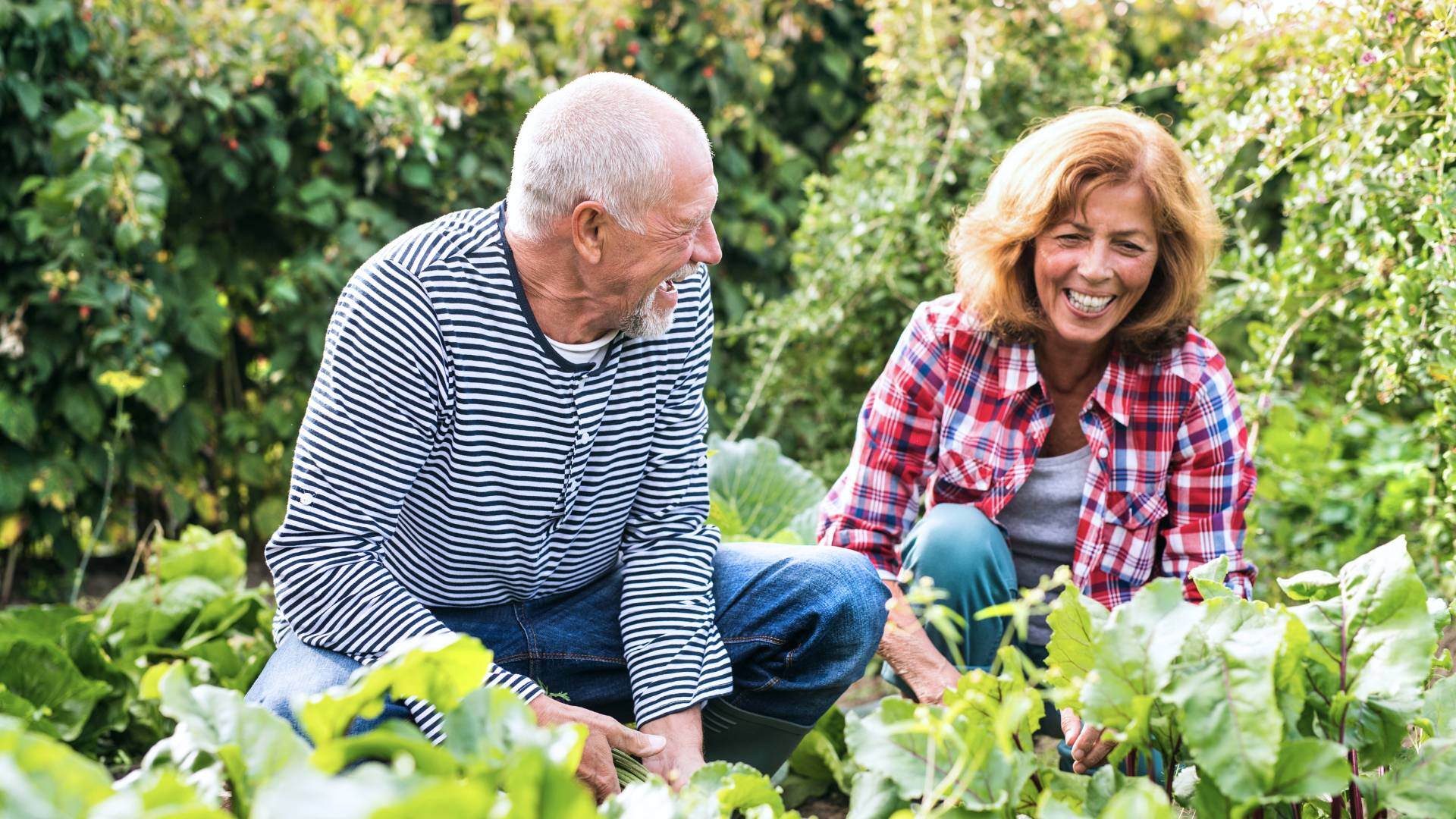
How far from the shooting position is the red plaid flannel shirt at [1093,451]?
2207 mm

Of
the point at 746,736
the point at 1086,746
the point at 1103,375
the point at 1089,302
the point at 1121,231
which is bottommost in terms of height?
the point at 746,736

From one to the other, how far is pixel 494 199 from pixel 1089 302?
87.5 inches

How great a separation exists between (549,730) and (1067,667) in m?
0.58

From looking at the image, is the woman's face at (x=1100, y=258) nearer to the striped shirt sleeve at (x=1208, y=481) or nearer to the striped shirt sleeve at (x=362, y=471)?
the striped shirt sleeve at (x=1208, y=481)

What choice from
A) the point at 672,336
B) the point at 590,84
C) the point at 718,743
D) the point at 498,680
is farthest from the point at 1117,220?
the point at 498,680

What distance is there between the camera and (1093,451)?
224 centimetres

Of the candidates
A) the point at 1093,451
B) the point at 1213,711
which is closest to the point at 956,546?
the point at 1093,451

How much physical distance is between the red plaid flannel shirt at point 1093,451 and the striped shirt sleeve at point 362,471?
80cm

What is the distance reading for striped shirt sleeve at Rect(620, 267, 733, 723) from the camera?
6.45 feet

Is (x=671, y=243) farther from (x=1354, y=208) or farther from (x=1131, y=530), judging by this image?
(x=1354, y=208)

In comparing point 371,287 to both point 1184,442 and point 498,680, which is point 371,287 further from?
point 1184,442

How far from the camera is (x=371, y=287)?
71.0 inches

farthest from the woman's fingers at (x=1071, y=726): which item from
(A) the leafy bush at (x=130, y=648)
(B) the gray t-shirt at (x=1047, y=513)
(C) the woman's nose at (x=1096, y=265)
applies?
(A) the leafy bush at (x=130, y=648)

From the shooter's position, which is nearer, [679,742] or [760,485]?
[679,742]
